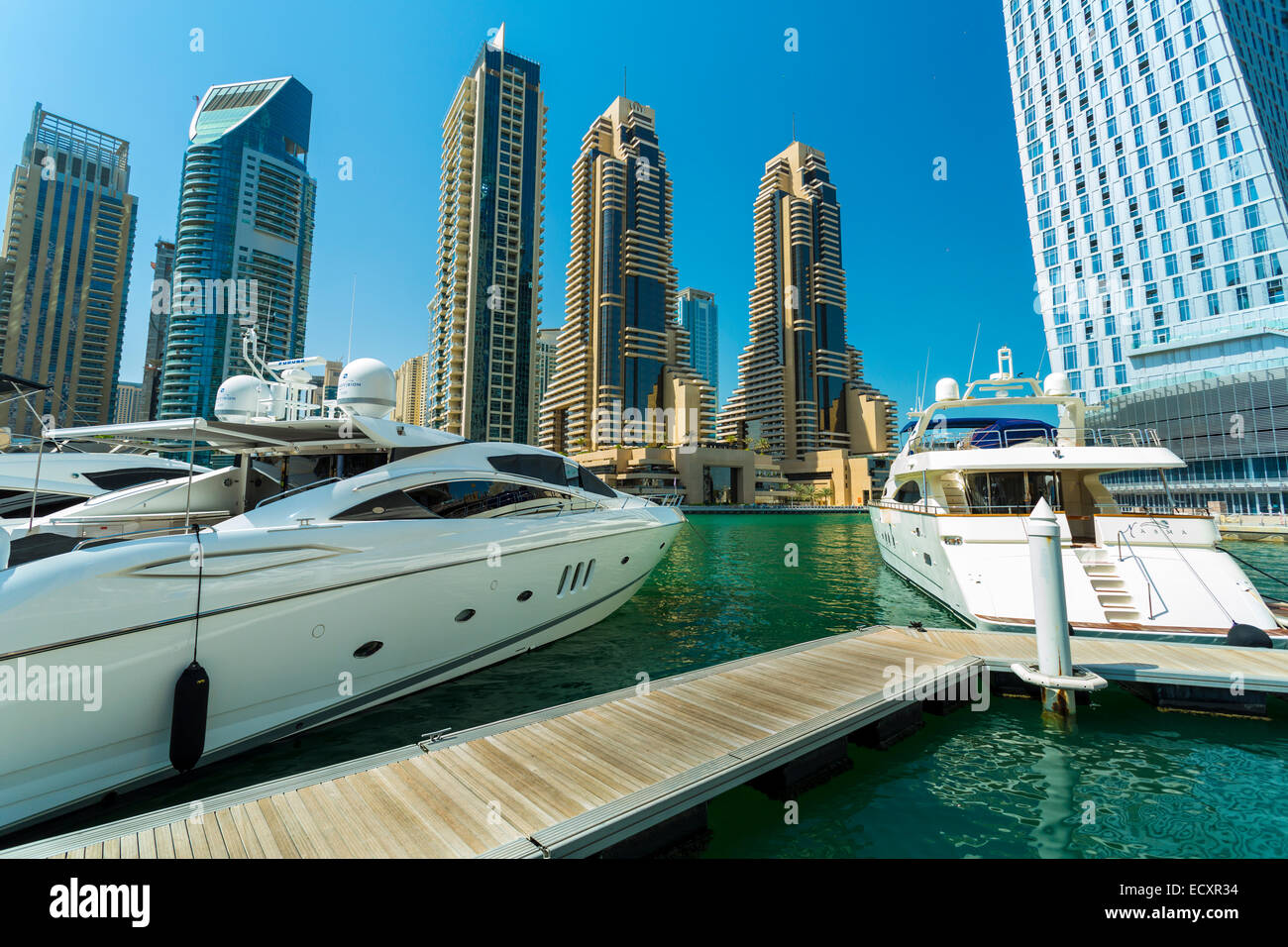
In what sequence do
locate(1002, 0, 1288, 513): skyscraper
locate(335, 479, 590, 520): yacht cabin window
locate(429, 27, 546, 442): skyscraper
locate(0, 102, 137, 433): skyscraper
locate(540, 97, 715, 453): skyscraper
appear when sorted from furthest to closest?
1. locate(540, 97, 715, 453): skyscraper
2. locate(0, 102, 137, 433): skyscraper
3. locate(429, 27, 546, 442): skyscraper
4. locate(1002, 0, 1288, 513): skyscraper
5. locate(335, 479, 590, 520): yacht cabin window

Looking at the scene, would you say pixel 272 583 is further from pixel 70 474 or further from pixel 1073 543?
pixel 70 474

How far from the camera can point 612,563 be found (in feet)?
30.9

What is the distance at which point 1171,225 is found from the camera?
53219 millimetres

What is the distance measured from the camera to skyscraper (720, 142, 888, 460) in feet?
395

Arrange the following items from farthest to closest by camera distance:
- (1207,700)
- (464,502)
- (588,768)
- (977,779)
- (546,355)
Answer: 1. (546,355)
2. (464,502)
3. (1207,700)
4. (977,779)
5. (588,768)

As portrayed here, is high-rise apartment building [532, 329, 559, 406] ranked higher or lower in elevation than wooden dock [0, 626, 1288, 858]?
higher

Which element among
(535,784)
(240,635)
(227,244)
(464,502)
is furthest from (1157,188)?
(227,244)

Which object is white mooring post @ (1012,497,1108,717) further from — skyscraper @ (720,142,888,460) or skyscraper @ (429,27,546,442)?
skyscraper @ (720,142,888,460)

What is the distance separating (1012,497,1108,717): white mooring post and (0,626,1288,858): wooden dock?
606 millimetres

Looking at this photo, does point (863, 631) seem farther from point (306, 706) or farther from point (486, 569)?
point (306, 706)

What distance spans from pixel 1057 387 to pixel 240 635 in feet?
55.6

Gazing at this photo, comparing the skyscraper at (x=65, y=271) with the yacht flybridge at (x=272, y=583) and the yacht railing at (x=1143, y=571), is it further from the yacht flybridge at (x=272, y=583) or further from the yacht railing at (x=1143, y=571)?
the yacht railing at (x=1143, y=571)

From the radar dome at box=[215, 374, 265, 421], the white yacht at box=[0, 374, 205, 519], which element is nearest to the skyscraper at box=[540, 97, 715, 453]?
the white yacht at box=[0, 374, 205, 519]
